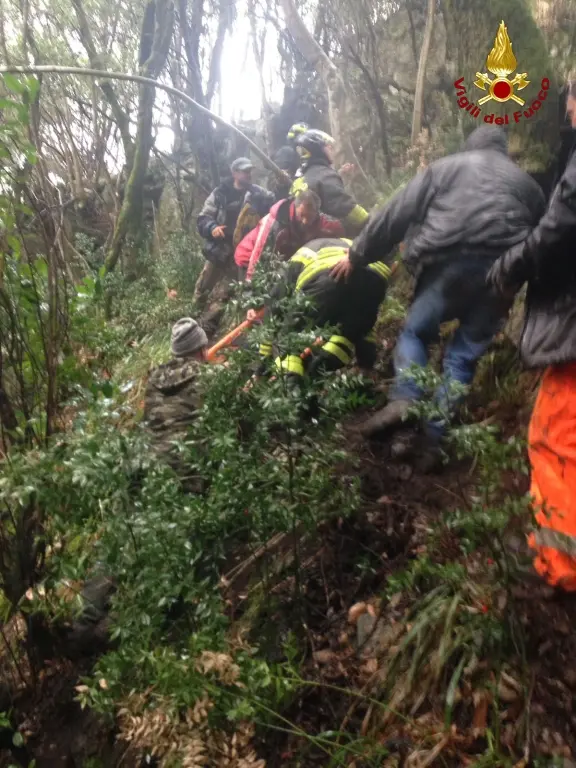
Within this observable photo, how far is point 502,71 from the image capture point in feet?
12.5

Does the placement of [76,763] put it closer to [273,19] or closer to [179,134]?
[179,134]

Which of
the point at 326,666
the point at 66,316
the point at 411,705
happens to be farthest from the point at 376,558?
the point at 66,316

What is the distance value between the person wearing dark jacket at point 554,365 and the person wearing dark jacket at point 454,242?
0.51 meters

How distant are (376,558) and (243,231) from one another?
4.90 metres

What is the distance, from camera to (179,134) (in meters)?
11.3

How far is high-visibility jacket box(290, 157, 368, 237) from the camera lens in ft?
16.7

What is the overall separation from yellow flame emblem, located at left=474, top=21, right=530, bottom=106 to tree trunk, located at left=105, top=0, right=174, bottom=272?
18.6 feet

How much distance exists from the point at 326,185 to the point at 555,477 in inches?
152

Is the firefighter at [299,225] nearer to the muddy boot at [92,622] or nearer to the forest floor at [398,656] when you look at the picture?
the forest floor at [398,656]

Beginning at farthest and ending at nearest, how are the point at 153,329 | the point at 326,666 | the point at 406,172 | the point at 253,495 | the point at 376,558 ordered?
1. the point at 153,329
2. the point at 406,172
3. the point at 376,558
4. the point at 326,666
5. the point at 253,495

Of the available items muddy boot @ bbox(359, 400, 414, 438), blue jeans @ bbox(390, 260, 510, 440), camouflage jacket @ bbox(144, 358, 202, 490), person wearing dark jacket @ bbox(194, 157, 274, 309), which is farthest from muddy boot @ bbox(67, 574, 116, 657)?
person wearing dark jacket @ bbox(194, 157, 274, 309)

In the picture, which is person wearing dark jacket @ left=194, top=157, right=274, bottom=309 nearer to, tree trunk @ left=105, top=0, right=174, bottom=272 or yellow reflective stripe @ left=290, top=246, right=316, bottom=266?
tree trunk @ left=105, top=0, right=174, bottom=272

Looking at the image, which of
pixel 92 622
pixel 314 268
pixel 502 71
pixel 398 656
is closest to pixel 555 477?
pixel 398 656

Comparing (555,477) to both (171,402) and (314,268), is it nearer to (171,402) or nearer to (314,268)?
(314,268)
